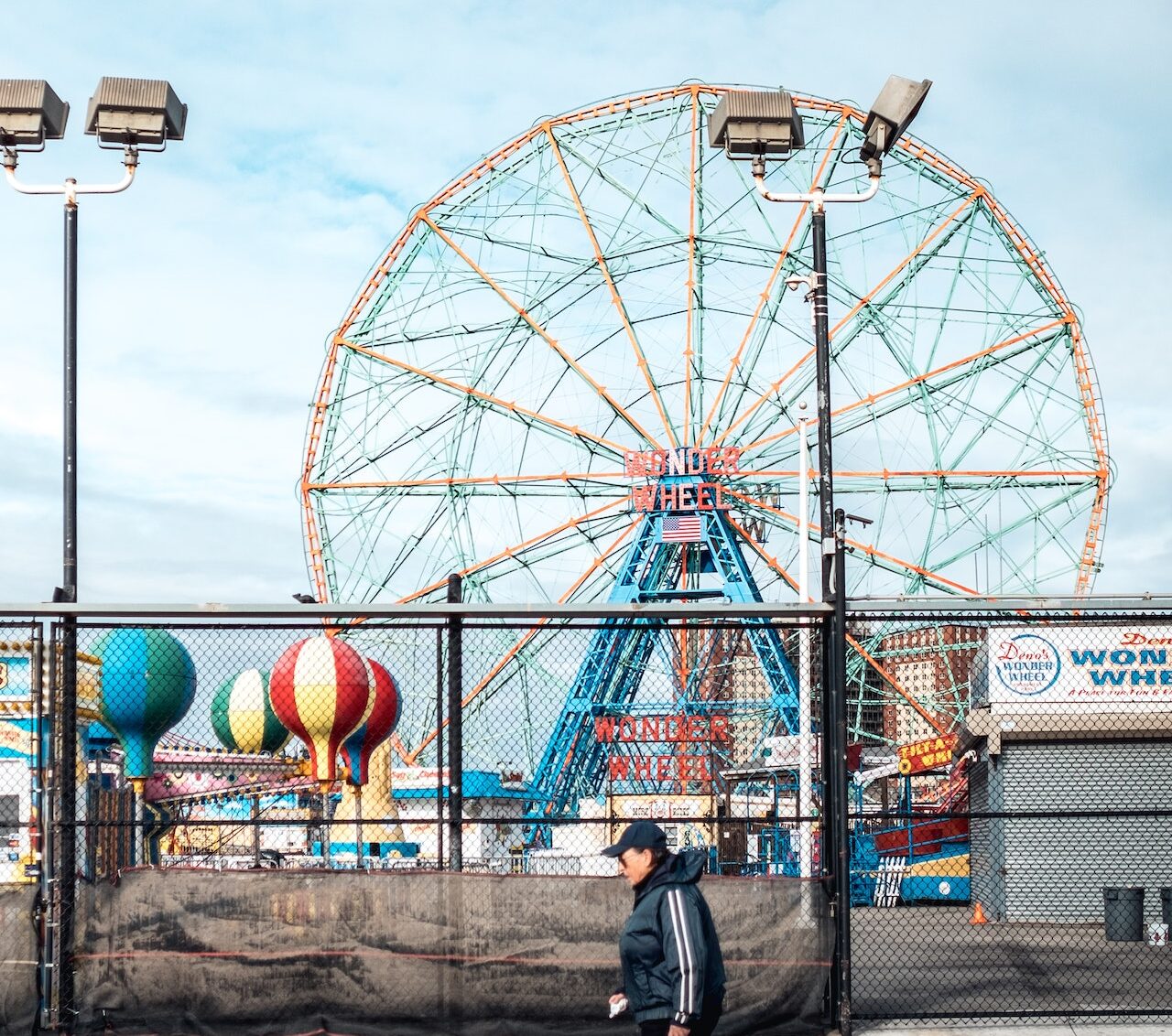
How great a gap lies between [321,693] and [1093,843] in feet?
36.6

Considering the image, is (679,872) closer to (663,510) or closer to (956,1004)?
(956,1004)

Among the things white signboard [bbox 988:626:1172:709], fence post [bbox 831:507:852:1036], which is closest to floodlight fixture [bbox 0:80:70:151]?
fence post [bbox 831:507:852:1036]

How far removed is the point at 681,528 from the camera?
31.6 m

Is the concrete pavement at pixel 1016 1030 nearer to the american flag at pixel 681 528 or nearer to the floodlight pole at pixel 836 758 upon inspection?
the floodlight pole at pixel 836 758

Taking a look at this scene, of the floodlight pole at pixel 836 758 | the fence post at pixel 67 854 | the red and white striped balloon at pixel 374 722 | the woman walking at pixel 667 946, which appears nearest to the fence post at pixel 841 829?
the floodlight pole at pixel 836 758

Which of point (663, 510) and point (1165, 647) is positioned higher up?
point (663, 510)

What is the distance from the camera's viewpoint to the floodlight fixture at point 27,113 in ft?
35.7

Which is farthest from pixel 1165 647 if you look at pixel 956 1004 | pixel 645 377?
pixel 645 377

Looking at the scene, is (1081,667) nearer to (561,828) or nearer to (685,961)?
(561,828)

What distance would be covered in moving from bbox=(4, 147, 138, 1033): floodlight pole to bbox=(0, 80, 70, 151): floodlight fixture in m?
0.18

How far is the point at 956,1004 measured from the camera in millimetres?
10750

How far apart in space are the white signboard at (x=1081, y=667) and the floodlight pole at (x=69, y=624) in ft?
40.2

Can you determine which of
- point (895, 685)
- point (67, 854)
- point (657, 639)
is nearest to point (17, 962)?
point (67, 854)

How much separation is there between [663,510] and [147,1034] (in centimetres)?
2298
